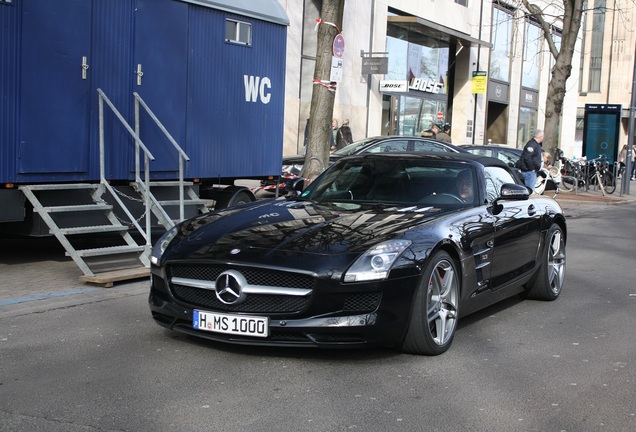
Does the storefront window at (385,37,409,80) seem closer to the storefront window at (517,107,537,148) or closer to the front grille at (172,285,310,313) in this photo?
the storefront window at (517,107,537,148)

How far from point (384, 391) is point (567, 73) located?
21.6m

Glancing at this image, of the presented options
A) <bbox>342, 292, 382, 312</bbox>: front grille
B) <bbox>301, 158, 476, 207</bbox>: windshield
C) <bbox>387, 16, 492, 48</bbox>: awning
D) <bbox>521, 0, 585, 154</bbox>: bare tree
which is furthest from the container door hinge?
<bbox>387, 16, 492, 48</bbox>: awning

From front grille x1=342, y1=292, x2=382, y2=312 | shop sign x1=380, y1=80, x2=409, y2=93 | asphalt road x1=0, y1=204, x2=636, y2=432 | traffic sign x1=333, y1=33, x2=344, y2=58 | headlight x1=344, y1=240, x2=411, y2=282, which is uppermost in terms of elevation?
shop sign x1=380, y1=80, x2=409, y2=93

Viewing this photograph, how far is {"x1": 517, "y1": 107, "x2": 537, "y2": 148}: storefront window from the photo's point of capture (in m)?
42.4

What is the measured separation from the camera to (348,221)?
20.2ft

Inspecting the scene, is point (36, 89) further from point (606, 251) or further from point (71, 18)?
point (606, 251)

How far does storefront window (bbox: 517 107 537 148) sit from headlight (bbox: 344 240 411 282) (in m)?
37.9

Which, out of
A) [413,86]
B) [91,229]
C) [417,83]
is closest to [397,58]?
[413,86]

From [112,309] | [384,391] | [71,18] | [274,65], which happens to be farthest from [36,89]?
[384,391]

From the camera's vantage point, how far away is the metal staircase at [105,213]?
863 cm

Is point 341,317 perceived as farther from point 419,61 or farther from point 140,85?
point 419,61

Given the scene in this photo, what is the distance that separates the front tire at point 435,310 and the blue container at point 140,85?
16.5ft

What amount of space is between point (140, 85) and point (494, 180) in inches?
189

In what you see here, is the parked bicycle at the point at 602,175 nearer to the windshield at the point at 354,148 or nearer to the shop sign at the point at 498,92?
the shop sign at the point at 498,92
